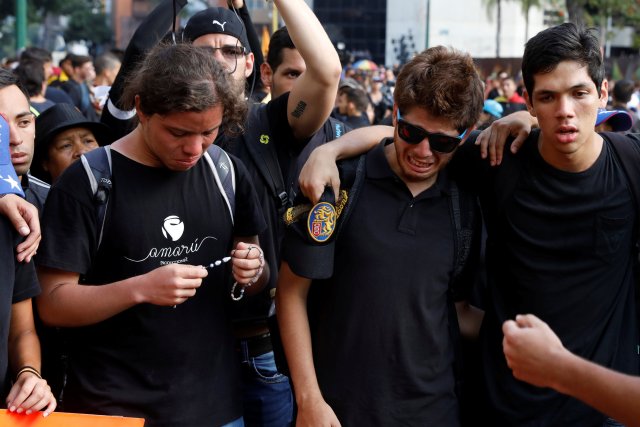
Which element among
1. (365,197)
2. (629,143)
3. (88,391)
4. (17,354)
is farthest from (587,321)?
(17,354)

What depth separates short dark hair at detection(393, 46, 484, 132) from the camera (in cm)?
296

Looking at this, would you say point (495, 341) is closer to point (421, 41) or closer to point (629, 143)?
point (629, 143)

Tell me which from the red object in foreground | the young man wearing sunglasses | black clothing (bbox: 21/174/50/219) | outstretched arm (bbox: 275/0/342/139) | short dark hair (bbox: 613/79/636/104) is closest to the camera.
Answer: the red object in foreground

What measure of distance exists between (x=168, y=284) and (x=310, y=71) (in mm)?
1268

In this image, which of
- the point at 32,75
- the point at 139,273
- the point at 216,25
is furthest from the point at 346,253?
the point at 32,75

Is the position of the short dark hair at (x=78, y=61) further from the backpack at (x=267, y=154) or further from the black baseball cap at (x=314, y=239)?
the black baseball cap at (x=314, y=239)

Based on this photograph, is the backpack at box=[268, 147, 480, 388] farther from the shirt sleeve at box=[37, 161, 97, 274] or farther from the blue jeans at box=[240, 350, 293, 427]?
the shirt sleeve at box=[37, 161, 97, 274]

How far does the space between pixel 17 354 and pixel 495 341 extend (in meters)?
1.74

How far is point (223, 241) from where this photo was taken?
3.01 meters

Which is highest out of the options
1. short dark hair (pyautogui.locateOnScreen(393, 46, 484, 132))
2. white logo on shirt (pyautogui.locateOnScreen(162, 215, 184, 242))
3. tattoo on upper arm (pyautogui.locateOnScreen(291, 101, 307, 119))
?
short dark hair (pyautogui.locateOnScreen(393, 46, 484, 132))

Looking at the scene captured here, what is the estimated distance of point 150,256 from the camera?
2.82 m

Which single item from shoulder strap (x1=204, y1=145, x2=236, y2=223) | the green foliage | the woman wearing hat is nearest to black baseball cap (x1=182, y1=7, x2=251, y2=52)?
the woman wearing hat

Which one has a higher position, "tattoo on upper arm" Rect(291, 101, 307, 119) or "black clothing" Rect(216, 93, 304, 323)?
"tattoo on upper arm" Rect(291, 101, 307, 119)

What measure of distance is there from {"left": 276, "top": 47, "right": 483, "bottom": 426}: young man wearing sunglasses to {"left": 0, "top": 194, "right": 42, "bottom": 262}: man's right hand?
0.88m
